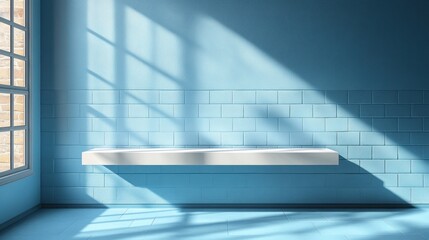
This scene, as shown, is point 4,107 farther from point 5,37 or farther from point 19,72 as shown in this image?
point 5,37

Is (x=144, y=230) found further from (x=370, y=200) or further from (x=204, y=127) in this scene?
(x=370, y=200)

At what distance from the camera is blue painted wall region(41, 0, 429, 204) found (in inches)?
182

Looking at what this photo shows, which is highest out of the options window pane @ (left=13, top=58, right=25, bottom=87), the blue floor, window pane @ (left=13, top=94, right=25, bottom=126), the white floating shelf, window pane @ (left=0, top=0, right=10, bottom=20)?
window pane @ (left=0, top=0, right=10, bottom=20)

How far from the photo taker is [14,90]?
4098mm

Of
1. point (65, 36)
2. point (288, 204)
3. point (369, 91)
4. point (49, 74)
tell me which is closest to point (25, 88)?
point (49, 74)

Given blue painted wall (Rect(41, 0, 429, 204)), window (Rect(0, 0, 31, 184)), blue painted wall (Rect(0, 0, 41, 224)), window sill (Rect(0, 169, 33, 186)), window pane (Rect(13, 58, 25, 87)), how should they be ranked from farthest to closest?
1. blue painted wall (Rect(41, 0, 429, 204))
2. window pane (Rect(13, 58, 25, 87))
3. blue painted wall (Rect(0, 0, 41, 224))
4. window (Rect(0, 0, 31, 184))
5. window sill (Rect(0, 169, 33, 186))

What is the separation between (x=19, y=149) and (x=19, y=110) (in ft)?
1.21

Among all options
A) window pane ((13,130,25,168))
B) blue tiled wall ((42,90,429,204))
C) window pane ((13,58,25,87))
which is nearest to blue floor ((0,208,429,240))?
blue tiled wall ((42,90,429,204))

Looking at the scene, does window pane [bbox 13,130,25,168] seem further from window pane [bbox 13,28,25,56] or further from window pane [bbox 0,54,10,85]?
window pane [bbox 13,28,25,56]

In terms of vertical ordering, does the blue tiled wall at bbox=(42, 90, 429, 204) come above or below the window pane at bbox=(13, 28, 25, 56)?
below

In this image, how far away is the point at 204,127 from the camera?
465cm

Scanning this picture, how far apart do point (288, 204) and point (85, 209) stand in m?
2.04

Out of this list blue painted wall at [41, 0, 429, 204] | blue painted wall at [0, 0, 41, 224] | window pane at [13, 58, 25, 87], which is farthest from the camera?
blue painted wall at [41, 0, 429, 204]

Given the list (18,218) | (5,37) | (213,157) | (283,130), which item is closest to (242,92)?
(283,130)
